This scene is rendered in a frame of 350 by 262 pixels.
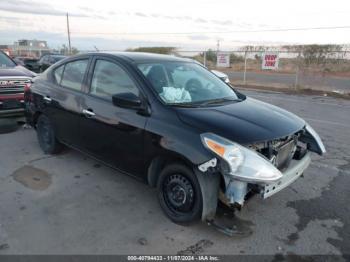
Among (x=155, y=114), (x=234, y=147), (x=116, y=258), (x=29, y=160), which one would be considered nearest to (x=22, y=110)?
(x=29, y=160)

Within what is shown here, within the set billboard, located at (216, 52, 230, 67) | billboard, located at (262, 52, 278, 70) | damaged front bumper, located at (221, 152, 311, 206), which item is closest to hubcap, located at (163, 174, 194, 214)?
damaged front bumper, located at (221, 152, 311, 206)

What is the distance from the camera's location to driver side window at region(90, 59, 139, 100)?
3.67 metres

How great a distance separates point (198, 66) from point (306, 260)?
114 inches

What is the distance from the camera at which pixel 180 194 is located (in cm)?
324

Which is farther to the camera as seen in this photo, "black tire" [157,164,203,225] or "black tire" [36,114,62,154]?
"black tire" [36,114,62,154]

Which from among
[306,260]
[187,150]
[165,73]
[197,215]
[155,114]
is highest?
[165,73]

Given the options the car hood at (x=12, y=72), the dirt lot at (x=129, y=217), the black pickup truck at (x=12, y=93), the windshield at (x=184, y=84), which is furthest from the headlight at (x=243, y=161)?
the car hood at (x=12, y=72)

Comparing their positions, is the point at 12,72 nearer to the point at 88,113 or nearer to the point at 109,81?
the point at 88,113

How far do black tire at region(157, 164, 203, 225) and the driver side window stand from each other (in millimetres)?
955

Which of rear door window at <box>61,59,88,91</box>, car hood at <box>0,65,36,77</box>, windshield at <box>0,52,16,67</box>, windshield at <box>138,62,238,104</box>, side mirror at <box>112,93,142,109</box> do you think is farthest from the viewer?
windshield at <box>0,52,16,67</box>

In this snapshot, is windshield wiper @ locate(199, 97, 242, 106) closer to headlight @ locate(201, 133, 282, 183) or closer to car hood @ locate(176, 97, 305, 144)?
car hood @ locate(176, 97, 305, 144)

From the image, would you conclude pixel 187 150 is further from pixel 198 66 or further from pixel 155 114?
pixel 198 66

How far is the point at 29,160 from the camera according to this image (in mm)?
5020

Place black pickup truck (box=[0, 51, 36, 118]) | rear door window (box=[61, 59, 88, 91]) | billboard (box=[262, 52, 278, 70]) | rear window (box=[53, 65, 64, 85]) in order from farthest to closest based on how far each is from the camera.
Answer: billboard (box=[262, 52, 278, 70]) < black pickup truck (box=[0, 51, 36, 118]) < rear window (box=[53, 65, 64, 85]) < rear door window (box=[61, 59, 88, 91])
